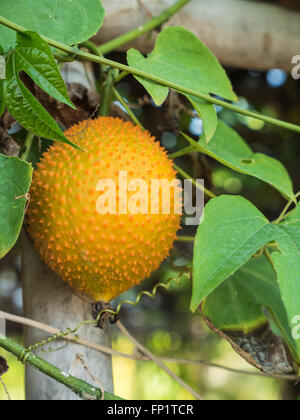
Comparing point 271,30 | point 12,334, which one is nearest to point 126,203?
point 271,30

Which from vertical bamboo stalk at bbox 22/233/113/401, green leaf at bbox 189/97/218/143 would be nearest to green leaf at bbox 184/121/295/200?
green leaf at bbox 189/97/218/143

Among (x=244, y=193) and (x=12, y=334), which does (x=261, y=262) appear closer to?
(x=244, y=193)

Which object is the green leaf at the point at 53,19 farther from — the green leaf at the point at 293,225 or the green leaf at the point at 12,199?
the green leaf at the point at 293,225

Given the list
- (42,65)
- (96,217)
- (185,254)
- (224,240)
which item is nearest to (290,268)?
(224,240)

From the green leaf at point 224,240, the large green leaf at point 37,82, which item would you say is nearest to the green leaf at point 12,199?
the large green leaf at point 37,82

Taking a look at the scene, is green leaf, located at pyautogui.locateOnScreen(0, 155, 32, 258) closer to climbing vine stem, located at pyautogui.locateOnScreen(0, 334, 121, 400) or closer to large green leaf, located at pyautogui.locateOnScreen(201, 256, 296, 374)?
climbing vine stem, located at pyautogui.locateOnScreen(0, 334, 121, 400)
